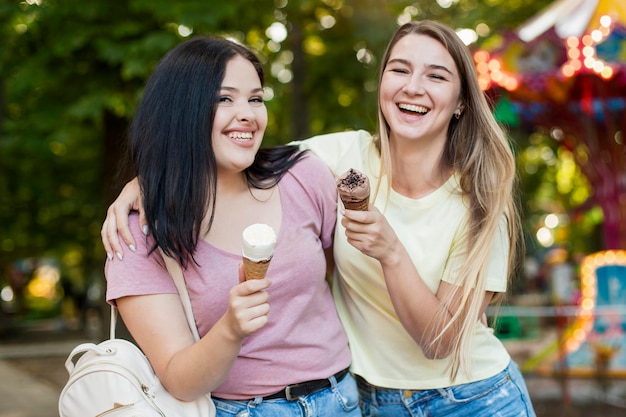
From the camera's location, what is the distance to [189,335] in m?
2.16

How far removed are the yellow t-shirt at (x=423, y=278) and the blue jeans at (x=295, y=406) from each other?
0.20 m

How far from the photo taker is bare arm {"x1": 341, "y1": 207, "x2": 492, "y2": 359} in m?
2.18

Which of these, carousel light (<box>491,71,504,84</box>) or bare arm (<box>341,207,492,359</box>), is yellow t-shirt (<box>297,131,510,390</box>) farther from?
carousel light (<box>491,71,504,84</box>)

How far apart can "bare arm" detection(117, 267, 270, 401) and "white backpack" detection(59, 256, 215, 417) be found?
0.11 feet

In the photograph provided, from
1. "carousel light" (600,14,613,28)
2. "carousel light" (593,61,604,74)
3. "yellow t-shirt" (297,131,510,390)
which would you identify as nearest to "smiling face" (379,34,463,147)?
"yellow t-shirt" (297,131,510,390)

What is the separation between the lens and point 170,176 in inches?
91.0

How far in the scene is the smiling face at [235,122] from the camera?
2.31 metres

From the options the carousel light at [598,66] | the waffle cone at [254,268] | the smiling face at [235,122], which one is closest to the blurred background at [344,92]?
the carousel light at [598,66]

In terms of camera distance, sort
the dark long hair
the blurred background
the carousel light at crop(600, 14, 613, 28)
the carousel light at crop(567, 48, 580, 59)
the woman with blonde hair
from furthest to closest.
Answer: the carousel light at crop(567, 48, 580, 59) → the carousel light at crop(600, 14, 613, 28) → the blurred background → the woman with blonde hair → the dark long hair

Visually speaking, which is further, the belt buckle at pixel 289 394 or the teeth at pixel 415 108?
the teeth at pixel 415 108

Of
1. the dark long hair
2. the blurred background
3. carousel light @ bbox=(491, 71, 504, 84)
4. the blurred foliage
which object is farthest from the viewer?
carousel light @ bbox=(491, 71, 504, 84)

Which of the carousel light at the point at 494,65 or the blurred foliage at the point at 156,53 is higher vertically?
the carousel light at the point at 494,65

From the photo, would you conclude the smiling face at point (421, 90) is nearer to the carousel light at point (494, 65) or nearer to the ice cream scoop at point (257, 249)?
the ice cream scoop at point (257, 249)

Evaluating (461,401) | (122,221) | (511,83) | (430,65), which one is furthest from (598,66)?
(122,221)
